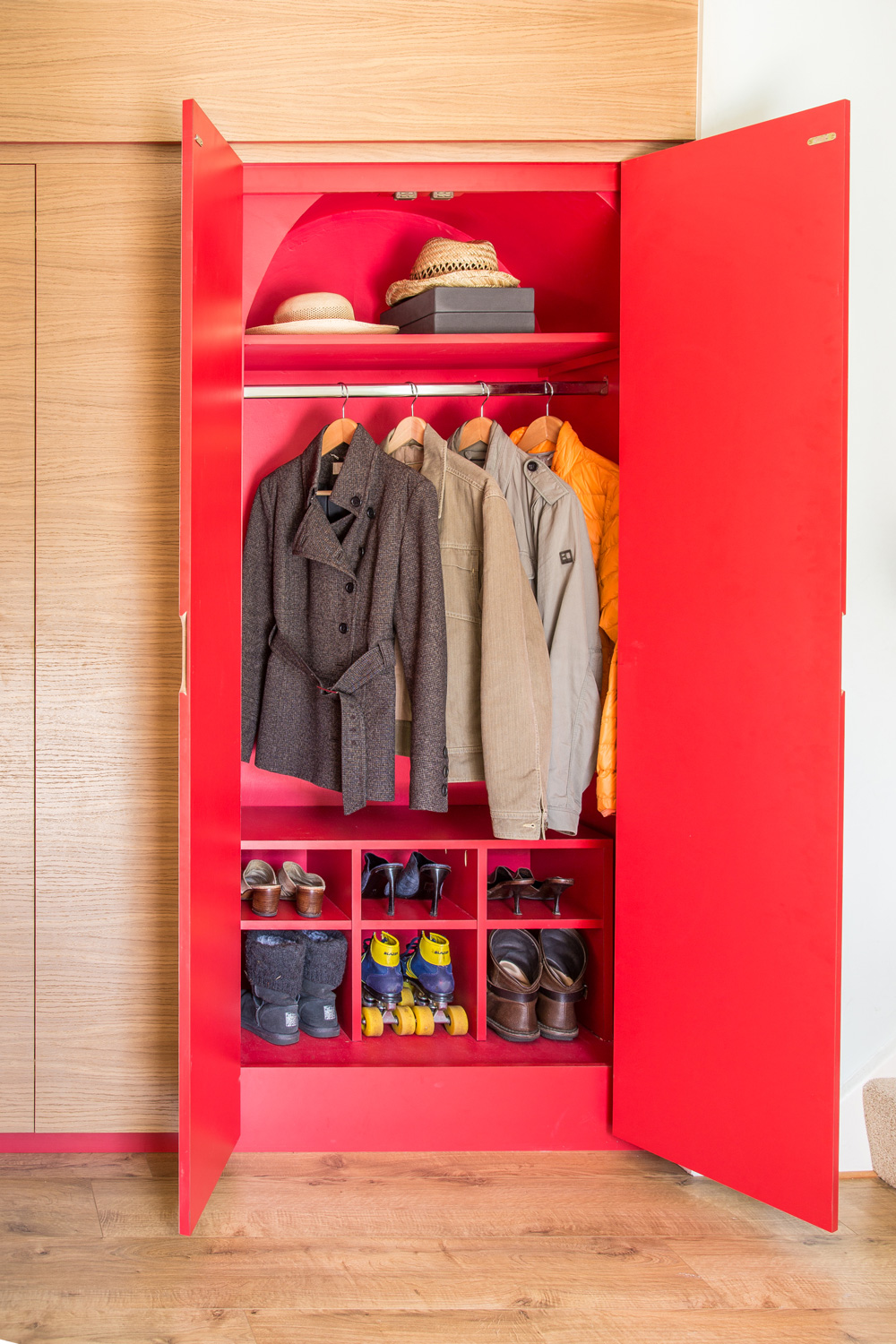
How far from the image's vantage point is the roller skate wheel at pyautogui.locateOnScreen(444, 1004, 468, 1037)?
2.28m

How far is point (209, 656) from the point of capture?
1.83 meters

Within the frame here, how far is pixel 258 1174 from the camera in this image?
2006 mm

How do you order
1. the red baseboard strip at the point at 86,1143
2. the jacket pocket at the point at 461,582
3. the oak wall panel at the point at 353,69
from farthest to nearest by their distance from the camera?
the jacket pocket at the point at 461,582, the red baseboard strip at the point at 86,1143, the oak wall panel at the point at 353,69

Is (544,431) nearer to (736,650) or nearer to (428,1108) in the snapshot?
(736,650)

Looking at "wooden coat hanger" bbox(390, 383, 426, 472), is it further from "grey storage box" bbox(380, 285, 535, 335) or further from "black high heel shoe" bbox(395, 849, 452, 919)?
"black high heel shoe" bbox(395, 849, 452, 919)

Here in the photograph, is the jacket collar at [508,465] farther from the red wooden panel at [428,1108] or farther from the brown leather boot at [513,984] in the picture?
the red wooden panel at [428,1108]

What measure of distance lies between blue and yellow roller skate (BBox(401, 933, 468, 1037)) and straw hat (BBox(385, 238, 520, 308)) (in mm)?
1591

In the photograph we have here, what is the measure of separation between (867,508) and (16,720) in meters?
1.95

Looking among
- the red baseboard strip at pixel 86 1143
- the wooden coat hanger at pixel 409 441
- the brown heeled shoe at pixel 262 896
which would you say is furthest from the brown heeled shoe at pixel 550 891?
the wooden coat hanger at pixel 409 441

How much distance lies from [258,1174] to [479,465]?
1704 mm

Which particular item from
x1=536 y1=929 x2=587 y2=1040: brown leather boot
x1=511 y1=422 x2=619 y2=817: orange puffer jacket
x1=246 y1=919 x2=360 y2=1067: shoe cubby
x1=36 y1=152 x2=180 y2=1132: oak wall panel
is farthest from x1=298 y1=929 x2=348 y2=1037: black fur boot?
x1=511 y1=422 x2=619 y2=817: orange puffer jacket

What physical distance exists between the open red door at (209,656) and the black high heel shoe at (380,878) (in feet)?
1.36

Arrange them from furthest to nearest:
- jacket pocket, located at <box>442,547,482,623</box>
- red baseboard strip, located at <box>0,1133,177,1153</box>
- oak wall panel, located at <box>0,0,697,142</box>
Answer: jacket pocket, located at <box>442,547,482,623</box>, red baseboard strip, located at <box>0,1133,177,1153</box>, oak wall panel, located at <box>0,0,697,142</box>

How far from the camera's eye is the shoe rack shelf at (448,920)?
2.18m
